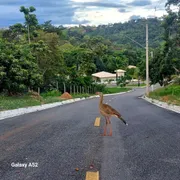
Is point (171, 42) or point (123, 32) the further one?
point (123, 32)

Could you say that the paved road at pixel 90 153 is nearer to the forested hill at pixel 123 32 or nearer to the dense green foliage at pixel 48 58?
the dense green foliage at pixel 48 58

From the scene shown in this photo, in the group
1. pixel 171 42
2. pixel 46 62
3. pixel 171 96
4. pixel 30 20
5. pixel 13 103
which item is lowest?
pixel 171 96

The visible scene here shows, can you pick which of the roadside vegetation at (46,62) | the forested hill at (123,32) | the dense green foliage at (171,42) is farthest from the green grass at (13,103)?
the forested hill at (123,32)

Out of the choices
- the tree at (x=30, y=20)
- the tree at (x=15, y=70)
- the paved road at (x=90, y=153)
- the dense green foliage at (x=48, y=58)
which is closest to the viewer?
the paved road at (x=90, y=153)

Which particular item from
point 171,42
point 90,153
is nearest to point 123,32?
point 171,42

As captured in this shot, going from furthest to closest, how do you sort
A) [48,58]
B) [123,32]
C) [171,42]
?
[123,32], [48,58], [171,42]

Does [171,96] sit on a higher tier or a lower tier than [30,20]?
lower

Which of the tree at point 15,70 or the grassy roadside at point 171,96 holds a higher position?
the tree at point 15,70

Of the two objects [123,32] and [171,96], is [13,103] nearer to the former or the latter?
[171,96]

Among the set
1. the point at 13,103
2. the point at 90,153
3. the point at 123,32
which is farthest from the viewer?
the point at 123,32

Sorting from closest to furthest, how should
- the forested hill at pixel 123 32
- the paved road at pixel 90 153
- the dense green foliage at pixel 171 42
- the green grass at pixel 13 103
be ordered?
the paved road at pixel 90 153
the green grass at pixel 13 103
the dense green foliage at pixel 171 42
the forested hill at pixel 123 32

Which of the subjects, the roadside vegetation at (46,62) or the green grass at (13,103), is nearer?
the green grass at (13,103)

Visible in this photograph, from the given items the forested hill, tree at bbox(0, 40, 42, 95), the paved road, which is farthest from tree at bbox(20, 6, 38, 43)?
the forested hill

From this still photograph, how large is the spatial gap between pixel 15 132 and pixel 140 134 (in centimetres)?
348
